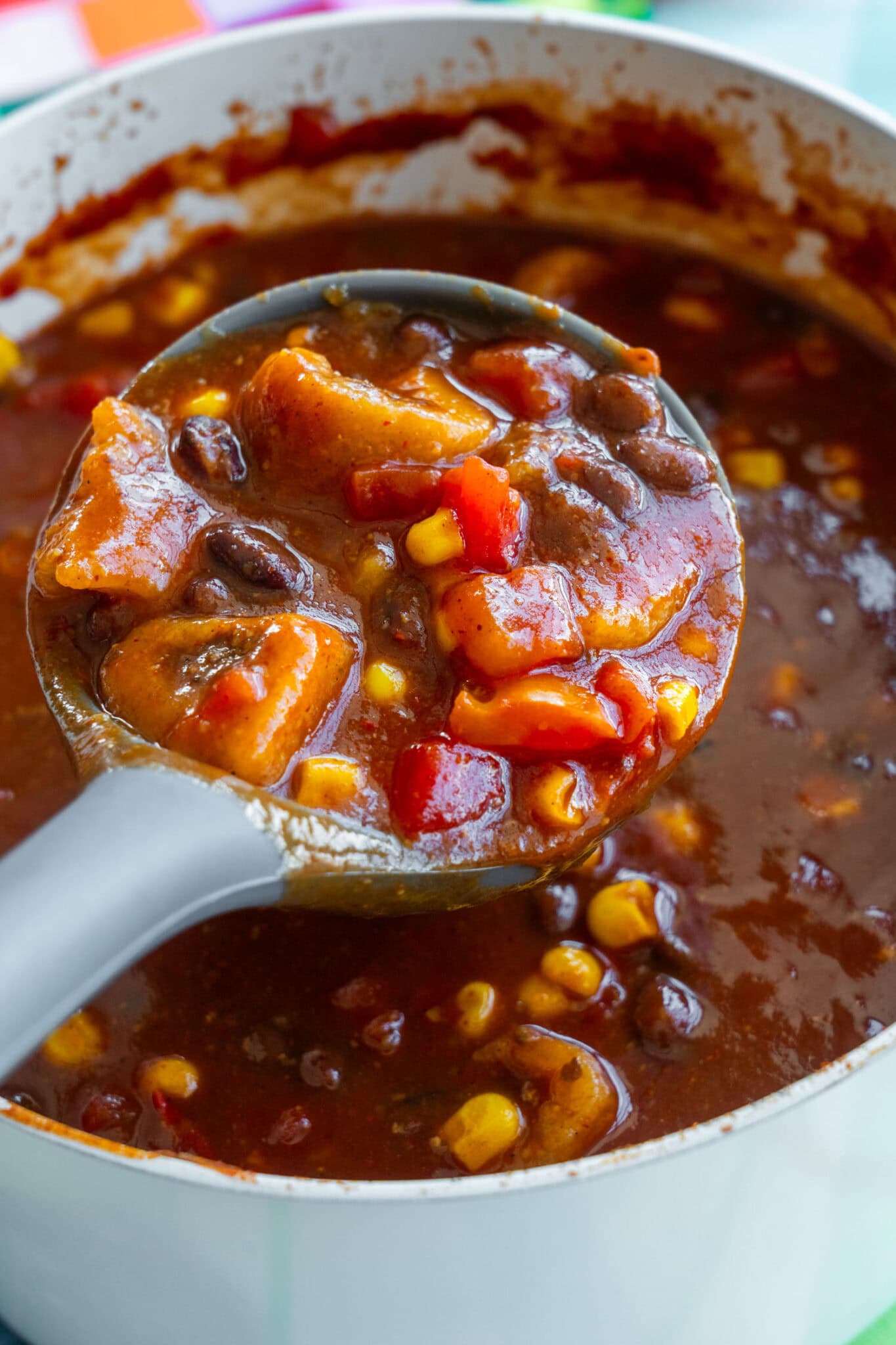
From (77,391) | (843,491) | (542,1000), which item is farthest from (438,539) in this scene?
(77,391)

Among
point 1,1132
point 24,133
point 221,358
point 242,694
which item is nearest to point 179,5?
point 24,133

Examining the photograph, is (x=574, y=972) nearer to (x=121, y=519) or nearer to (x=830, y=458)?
(x=121, y=519)

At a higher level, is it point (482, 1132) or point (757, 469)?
point (757, 469)

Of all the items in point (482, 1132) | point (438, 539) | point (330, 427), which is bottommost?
point (482, 1132)

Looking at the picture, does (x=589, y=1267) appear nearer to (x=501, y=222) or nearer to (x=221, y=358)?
(x=221, y=358)

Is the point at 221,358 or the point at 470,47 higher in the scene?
the point at 470,47

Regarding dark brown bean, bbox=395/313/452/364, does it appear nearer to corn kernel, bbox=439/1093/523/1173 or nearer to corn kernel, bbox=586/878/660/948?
corn kernel, bbox=586/878/660/948
